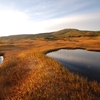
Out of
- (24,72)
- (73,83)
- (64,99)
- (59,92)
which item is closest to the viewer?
(64,99)

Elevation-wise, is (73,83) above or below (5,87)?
above

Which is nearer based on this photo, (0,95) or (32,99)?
(32,99)

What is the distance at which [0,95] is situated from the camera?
495 inches

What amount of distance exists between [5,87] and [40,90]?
187 inches

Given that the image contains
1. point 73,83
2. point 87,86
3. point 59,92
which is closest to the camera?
point 59,92

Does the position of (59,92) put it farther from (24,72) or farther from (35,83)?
(24,72)

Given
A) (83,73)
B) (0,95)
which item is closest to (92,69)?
A: (83,73)

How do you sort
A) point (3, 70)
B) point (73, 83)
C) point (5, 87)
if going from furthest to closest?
point (3, 70) < point (5, 87) < point (73, 83)

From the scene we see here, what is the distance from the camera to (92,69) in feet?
60.7

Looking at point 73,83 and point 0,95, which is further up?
point 73,83

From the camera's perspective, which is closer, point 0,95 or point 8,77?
point 0,95

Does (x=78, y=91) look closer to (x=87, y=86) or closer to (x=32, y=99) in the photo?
(x=87, y=86)

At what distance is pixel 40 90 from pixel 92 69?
9.58m

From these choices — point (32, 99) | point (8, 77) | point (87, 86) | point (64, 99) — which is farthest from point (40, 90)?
point (8, 77)
